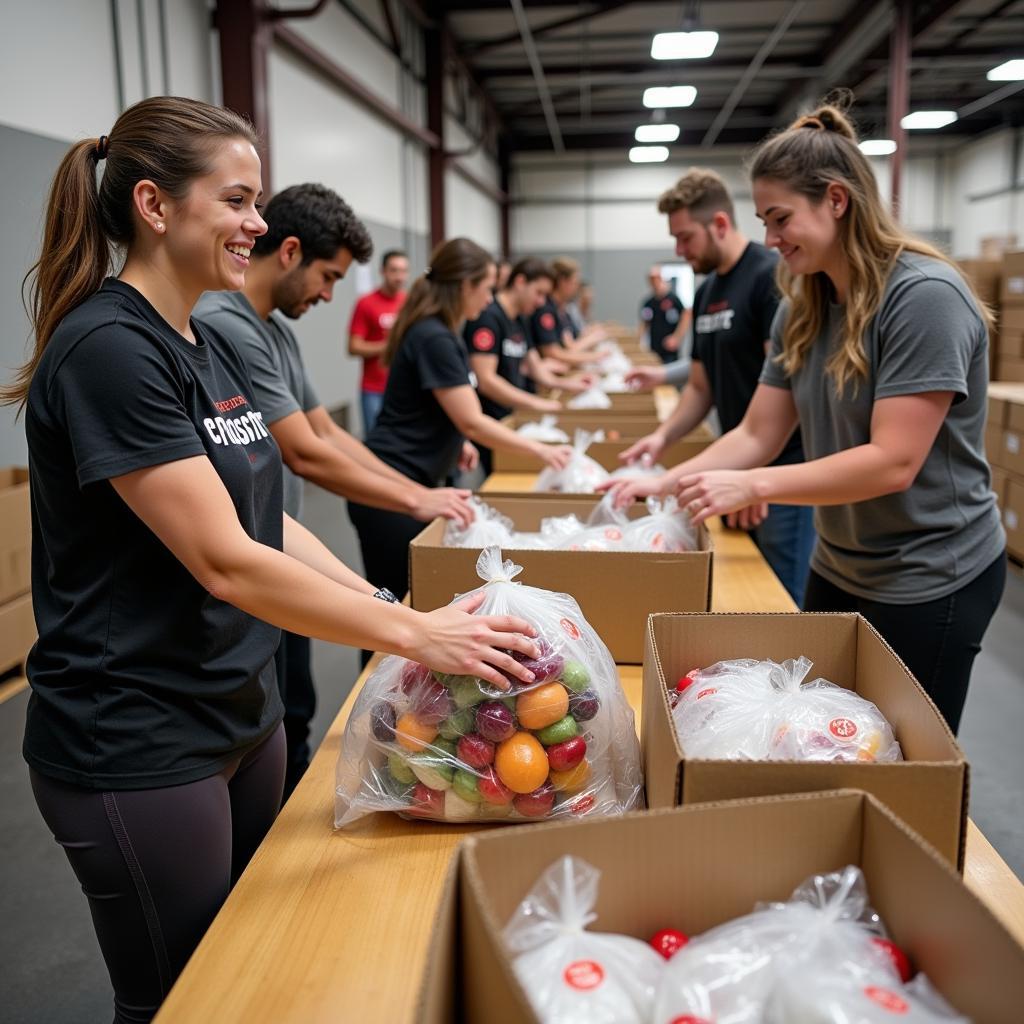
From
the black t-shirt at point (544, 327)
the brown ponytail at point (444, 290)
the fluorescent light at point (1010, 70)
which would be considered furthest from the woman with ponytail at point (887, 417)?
the fluorescent light at point (1010, 70)

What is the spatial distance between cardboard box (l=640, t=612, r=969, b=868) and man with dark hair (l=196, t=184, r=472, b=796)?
802 mm

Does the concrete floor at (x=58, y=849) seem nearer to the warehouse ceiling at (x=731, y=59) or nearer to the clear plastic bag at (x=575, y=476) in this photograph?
the clear plastic bag at (x=575, y=476)

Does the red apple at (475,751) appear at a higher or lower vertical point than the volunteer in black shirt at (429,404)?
lower

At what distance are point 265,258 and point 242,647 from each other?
1.08 metres

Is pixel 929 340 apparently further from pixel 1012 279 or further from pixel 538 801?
pixel 1012 279

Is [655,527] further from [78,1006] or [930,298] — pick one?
[78,1006]

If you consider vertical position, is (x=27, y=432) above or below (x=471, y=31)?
below

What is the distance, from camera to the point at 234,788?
4.19 feet

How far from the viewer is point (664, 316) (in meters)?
10.1

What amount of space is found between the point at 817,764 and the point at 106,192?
966 mm

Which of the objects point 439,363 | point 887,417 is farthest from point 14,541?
point 887,417

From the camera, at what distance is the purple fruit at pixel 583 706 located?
1111 mm

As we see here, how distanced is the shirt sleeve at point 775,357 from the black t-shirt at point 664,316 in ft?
27.0

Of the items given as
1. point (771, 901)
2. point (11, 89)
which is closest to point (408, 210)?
point (11, 89)
